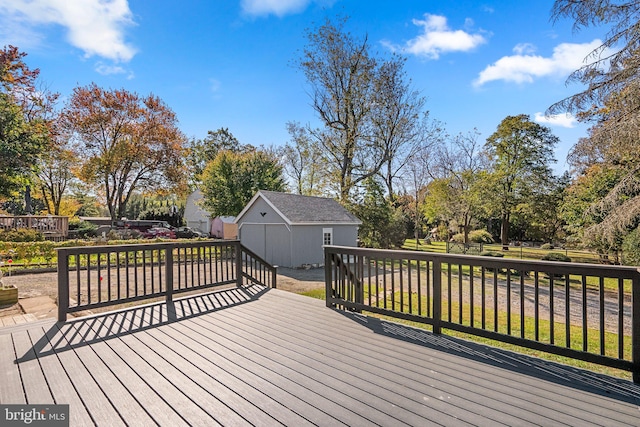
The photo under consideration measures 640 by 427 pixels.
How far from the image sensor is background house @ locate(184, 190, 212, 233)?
2977 centimetres

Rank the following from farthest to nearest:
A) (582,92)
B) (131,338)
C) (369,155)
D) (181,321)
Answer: (369,155), (582,92), (181,321), (131,338)

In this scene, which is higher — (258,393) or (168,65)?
(168,65)

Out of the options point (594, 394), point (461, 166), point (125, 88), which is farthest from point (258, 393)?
point (125, 88)

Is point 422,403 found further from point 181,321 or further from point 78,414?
point 181,321

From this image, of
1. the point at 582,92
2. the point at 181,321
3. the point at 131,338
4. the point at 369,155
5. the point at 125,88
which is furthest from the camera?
the point at 125,88

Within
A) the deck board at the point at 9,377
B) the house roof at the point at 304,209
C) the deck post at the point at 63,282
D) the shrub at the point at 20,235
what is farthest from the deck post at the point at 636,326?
the shrub at the point at 20,235

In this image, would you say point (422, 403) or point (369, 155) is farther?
point (369, 155)

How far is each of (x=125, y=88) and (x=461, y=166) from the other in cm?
2308

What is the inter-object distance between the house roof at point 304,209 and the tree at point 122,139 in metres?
12.3

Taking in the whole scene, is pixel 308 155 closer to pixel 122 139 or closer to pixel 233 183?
pixel 233 183

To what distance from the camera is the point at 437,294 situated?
3.42 m

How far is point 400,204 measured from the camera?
26.9 meters

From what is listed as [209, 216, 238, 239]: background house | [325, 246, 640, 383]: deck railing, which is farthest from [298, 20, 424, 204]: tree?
[325, 246, 640, 383]: deck railing

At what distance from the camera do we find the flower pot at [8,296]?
17.0 ft
